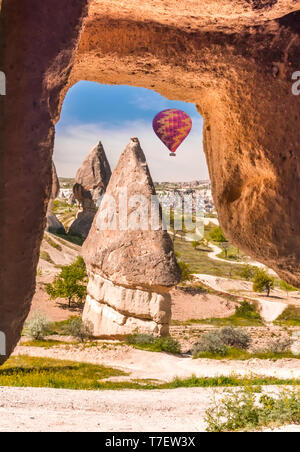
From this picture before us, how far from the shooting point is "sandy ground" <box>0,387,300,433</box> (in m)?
4.68

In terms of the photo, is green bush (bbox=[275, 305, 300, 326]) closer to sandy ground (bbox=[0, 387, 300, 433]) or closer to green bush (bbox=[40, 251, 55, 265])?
green bush (bbox=[40, 251, 55, 265])

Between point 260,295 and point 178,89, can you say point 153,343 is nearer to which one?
point 178,89

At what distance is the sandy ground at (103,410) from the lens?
468 centimetres

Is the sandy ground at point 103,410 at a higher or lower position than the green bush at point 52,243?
higher

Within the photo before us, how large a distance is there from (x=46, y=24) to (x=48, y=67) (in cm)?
17

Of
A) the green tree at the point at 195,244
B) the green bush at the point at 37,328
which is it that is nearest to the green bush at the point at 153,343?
the green bush at the point at 37,328

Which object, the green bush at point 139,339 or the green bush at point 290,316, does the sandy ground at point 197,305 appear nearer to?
the green bush at point 290,316

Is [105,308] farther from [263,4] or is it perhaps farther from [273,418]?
[263,4]

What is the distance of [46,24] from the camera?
6.26ft

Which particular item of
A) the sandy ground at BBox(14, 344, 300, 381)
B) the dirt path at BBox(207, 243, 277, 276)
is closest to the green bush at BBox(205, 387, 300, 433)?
the sandy ground at BBox(14, 344, 300, 381)

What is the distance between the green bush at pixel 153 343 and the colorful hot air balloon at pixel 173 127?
8449 millimetres

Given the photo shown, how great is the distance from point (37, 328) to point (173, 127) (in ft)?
31.1

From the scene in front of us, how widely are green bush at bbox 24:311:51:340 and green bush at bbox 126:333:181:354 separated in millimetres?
2614
